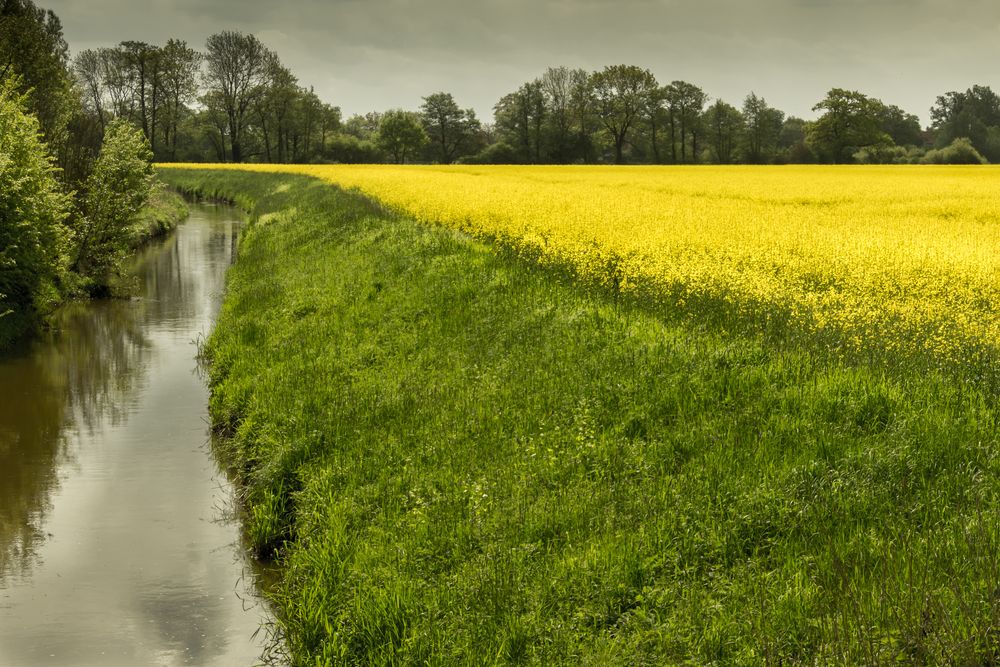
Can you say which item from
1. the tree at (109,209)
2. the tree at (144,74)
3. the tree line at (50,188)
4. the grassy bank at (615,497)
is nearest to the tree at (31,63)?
the tree line at (50,188)

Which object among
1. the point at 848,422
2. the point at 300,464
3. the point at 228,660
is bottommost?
the point at 228,660

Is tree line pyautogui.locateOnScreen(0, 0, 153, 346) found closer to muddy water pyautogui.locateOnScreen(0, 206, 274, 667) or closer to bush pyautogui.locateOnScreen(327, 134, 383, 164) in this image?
muddy water pyautogui.locateOnScreen(0, 206, 274, 667)

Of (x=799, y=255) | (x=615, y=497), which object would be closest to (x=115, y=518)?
(x=615, y=497)

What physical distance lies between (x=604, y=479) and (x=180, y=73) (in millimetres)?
89248

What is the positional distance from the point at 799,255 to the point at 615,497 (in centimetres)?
955

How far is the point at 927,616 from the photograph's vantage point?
12.9ft

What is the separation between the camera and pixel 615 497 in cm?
632

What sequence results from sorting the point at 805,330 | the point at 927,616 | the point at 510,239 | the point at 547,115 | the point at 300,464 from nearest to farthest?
the point at 927,616 < the point at 300,464 < the point at 805,330 < the point at 510,239 < the point at 547,115

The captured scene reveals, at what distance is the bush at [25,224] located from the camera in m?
13.9

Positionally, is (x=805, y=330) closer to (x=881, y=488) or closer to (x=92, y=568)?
(x=881, y=488)

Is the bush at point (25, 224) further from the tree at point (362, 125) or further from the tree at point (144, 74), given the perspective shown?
the tree at point (362, 125)

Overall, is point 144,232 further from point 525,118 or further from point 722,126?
point 722,126

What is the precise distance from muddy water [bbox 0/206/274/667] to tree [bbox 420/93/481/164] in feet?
301

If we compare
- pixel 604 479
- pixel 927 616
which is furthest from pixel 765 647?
pixel 604 479
